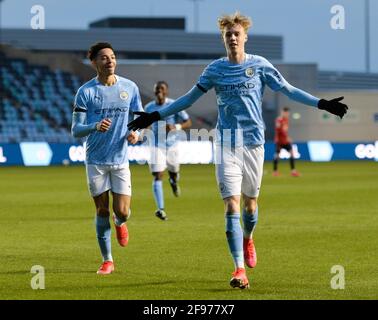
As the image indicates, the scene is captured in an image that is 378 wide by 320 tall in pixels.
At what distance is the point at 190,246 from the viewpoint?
1542 cm

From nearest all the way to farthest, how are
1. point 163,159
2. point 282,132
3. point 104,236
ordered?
point 104,236 → point 163,159 → point 282,132

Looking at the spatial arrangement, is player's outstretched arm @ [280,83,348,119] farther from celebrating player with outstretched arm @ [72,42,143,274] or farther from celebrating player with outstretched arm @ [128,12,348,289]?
celebrating player with outstretched arm @ [72,42,143,274]

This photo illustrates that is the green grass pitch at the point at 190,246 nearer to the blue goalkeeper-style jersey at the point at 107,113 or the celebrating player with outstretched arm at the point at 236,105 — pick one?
the celebrating player with outstretched arm at the point at 236,105

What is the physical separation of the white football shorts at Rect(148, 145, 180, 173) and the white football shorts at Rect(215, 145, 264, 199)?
9847mm

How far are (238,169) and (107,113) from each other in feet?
6.17

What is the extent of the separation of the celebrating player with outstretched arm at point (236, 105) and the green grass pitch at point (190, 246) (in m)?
0.94

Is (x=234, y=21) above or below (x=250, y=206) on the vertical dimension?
above

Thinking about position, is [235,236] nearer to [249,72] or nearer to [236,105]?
[236,105]

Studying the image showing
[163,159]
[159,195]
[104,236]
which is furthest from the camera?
[163,159]

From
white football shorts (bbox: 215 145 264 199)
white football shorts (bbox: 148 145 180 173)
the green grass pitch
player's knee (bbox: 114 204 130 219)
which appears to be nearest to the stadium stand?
the green grass pitch

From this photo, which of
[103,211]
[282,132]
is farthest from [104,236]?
[282,132]

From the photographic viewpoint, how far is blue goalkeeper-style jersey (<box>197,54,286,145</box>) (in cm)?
1128

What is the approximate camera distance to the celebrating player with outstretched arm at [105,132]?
40.7 feet

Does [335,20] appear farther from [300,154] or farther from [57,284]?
[300,154]
